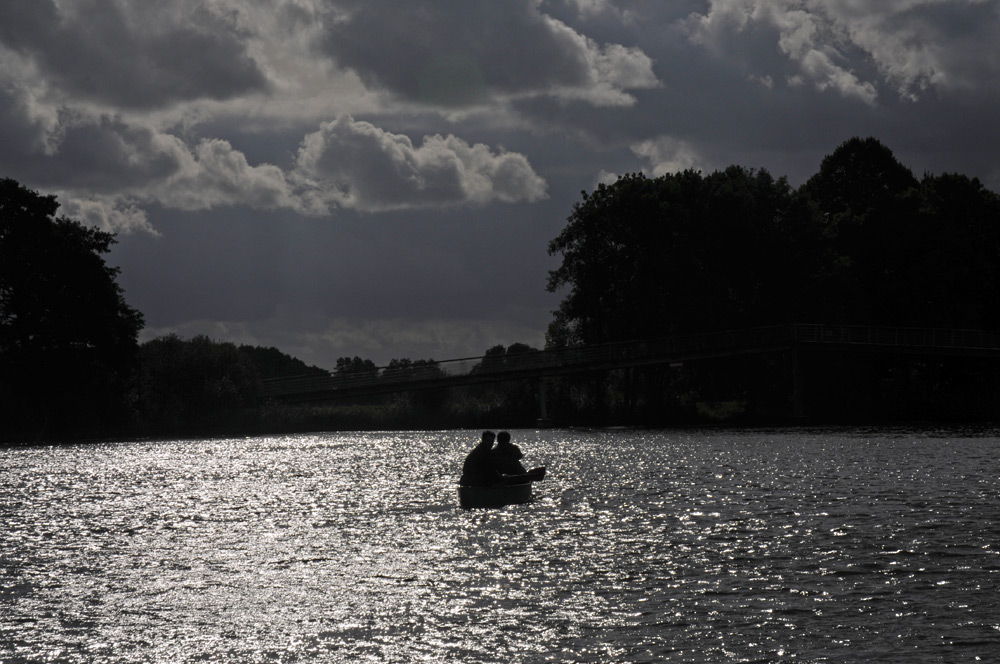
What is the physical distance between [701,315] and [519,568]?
59168 millimetres

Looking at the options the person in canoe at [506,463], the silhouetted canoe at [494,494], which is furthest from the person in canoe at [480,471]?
the person in canoe at [506,463]

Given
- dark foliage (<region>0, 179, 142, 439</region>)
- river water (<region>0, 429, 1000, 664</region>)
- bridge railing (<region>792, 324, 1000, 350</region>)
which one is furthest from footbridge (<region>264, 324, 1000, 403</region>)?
river water (<region>0, 429, 1000, 664</region>)

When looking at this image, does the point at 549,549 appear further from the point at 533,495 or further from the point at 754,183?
the point at 754,183

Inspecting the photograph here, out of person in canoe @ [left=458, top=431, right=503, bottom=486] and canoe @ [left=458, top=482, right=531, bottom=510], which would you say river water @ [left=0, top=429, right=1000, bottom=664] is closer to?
canoe @ [left=458, top=482, right=531, bottom=510]

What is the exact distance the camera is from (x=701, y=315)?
77750 mm

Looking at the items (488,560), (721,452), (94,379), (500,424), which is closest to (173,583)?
(488,560)

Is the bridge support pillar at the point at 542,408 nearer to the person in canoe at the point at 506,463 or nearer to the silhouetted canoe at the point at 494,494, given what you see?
the person in canoe at the point at 506,463

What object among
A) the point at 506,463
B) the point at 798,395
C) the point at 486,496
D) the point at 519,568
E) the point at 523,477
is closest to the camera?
the point at 519,568

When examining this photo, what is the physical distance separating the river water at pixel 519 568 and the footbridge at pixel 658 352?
34.9 m

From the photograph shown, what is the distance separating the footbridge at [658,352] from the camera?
253 ft

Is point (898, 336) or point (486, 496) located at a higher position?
point (898, 336)

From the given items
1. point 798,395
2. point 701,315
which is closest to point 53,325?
point 701,315

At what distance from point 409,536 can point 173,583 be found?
665 cm

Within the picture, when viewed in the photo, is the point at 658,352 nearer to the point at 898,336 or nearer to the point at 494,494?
the point at 898,336
